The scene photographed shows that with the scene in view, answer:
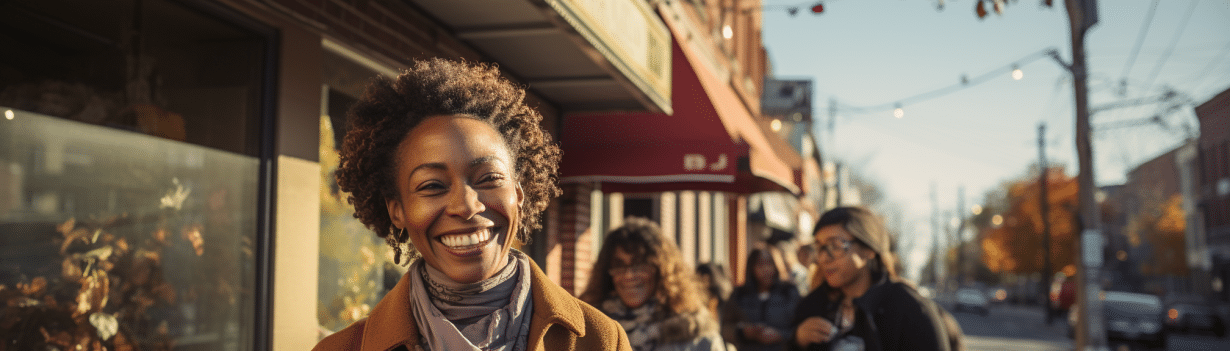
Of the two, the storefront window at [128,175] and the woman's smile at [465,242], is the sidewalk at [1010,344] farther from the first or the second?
the woman's smile at [465,242]

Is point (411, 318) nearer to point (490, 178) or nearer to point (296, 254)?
point (490, 178)

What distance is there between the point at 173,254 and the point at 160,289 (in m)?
0.14

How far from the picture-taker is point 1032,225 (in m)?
47.1

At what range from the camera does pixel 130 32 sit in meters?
3.16

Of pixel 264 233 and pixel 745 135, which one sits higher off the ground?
pixel 745 135

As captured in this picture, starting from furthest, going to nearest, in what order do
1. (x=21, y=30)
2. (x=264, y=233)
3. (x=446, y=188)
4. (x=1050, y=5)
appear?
(x=1050, y=5), (x=264, y=233), (x=21, y=30), (x=446, y=188)

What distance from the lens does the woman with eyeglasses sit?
350cm

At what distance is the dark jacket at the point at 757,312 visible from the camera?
21.5 feet

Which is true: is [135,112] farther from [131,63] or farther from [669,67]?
[669,67]

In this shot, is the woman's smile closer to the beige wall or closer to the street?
the beige wall

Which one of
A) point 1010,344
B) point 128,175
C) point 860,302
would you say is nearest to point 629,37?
point 860,302

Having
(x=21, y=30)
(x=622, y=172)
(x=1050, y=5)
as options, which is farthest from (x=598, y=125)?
(x=21, y=30)

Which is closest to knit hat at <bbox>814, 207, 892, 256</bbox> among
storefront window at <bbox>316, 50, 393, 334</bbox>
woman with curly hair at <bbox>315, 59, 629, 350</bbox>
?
woman with curly hair at <bbox>315, 59, 629, 350</bbox>

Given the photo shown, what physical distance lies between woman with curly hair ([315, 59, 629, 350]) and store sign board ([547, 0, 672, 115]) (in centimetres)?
197
